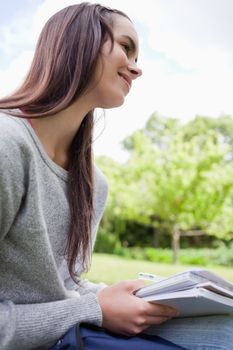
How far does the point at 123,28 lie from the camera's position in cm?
118

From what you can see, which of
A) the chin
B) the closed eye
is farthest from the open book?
the closed eye

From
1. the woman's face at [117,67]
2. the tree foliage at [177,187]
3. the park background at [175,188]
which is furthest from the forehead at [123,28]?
the tree foliage at [177,187]

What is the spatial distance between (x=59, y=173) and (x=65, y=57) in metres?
0.27

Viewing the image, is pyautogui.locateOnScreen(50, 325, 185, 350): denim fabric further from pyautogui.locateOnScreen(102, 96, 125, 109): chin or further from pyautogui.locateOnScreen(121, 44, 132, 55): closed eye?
pyautogui.locateOnScreen(121, 44, 132, 55): closed eye

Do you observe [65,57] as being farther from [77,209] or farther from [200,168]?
[200,168]

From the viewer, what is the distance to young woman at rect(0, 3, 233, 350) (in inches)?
38.1

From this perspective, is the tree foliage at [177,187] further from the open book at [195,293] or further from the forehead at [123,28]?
the open book at [195,293]

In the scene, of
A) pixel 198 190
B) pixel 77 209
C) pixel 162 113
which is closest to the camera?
pixel 77 209

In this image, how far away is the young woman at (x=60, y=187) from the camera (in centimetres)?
97

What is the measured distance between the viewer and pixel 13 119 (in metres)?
1.02

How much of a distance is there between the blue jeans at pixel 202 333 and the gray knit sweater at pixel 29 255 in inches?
6.3

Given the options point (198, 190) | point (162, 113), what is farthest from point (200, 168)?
point (162, 113)

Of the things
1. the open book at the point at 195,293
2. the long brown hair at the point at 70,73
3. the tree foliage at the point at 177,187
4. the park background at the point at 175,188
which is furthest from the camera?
the tree foliage at the point at 177,187

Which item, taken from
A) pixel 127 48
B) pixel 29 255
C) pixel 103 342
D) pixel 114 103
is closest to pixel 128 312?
pixel 103 342
